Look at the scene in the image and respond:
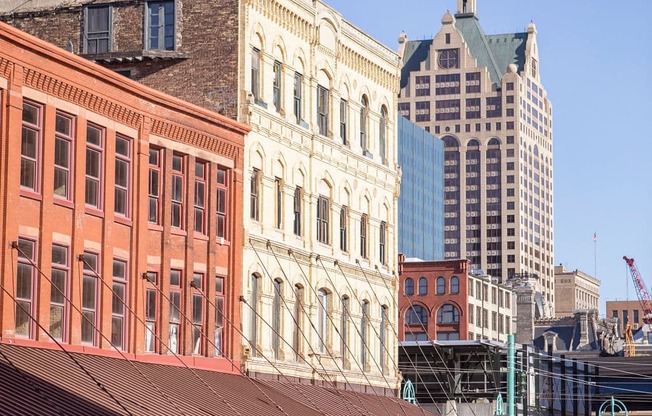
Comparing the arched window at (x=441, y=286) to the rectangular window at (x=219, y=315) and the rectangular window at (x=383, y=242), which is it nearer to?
the rectangular window at (x=383, y=242)

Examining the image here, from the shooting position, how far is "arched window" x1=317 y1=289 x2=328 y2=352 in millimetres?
55031

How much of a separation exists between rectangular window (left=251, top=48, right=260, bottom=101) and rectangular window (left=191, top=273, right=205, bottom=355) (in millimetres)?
6866

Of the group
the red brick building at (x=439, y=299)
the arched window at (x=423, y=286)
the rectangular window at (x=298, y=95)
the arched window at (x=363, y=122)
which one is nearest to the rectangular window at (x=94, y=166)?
the rectangular window at (x=298, y=95)

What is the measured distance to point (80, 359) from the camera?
39469 millimetres

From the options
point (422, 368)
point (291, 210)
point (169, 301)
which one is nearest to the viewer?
point (169, 301)

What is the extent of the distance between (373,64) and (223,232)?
14.5 meters

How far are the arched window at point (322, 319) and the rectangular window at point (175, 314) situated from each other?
9.51 metres

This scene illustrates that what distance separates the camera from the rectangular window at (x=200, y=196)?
47.9m

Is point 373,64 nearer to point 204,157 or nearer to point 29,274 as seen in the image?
point 204,157

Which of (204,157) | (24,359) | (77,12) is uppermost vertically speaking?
(77,12)

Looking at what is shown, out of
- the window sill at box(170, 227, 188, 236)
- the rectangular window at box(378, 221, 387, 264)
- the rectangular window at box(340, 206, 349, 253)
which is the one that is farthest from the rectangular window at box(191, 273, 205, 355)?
the rectangular window at box(378, 221, 387, 264)

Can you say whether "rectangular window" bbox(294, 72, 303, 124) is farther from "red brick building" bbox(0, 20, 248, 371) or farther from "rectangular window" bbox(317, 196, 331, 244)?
"red brick building" bbox(0, 20, 248, 371)

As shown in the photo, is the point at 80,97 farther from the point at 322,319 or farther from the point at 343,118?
the point at 343,118

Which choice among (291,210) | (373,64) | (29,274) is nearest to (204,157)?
(291,210)
